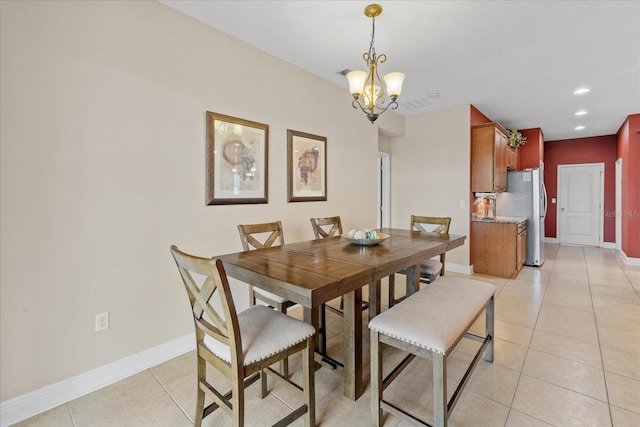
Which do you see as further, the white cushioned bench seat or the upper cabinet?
the upper cabinet

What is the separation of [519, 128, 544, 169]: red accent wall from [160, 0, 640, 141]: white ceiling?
1983 mm

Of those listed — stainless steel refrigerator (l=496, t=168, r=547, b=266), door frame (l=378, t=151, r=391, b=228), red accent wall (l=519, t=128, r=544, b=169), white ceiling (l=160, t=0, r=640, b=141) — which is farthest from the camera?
red accent wall (l=519, t=128, r=544, b=169)

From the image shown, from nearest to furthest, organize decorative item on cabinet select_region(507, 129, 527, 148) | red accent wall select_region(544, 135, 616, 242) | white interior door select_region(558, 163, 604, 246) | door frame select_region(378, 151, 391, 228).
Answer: door frame select_region(378, 151, 391, 228) < decorative item on cabinet select_region(507, 129, 527, 148) < red accent wall select_region(544, 135, 616, 242) < white interior door select_region(558, 163, 604, 246)

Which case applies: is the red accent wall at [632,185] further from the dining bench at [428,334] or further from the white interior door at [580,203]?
the dining bench at [428,334]

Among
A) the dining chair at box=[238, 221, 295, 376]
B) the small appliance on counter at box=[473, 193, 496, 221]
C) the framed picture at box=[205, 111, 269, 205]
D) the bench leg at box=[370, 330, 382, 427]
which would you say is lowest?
the bench leg at box=[370, 330, 382, 427]

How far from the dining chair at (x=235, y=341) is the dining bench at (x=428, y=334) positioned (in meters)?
0.36

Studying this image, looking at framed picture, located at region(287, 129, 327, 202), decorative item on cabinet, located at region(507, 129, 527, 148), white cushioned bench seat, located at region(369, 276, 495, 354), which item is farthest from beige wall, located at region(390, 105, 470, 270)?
white cushioned bench seat, located at region(369, 276, 495, 354)

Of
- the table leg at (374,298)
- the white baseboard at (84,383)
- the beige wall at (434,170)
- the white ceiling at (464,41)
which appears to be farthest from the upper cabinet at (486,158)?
the white baseboard at (84,383)

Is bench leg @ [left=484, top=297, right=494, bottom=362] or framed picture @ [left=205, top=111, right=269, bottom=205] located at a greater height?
framed picture @ [left=205, top=111, right=269, bottom=205]

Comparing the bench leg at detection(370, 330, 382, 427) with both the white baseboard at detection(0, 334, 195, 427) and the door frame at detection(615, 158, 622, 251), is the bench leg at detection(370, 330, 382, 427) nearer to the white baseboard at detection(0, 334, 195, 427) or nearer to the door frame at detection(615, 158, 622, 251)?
the white baseboard at detection(0, 334, 195, 427)

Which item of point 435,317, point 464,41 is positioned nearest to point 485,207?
point 464,41

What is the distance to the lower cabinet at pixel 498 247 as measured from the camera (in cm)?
435

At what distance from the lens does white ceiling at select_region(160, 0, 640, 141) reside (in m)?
2.25

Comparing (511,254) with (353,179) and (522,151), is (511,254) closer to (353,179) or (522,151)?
(353,179)
